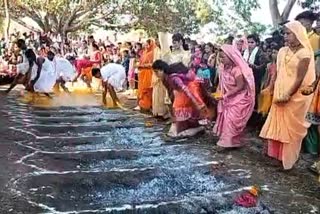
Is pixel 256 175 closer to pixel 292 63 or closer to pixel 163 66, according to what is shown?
pixel 292 63

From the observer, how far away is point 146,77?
10.8m

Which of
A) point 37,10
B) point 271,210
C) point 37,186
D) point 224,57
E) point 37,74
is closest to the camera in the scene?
point 271,210

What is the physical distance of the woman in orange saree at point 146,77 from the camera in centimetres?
1070

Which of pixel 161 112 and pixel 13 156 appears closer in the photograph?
pixel 13 156

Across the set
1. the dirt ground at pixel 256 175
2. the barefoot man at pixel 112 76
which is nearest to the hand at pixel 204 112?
the dirt ground at pixel 256 175

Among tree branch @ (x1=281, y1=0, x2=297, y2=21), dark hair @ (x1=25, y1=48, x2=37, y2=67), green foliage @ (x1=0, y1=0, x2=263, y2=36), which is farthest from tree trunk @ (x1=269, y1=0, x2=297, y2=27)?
green foliage @ (x1=0, y1=0, x2=263, y2=36)

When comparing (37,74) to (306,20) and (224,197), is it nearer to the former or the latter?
(306,20)

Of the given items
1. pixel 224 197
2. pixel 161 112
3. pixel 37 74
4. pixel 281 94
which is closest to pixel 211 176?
pixel 224 197

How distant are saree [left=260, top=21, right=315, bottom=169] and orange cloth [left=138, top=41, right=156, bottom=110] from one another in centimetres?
498

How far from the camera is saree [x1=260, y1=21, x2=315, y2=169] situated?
5.68 m

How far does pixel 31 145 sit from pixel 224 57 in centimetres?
276

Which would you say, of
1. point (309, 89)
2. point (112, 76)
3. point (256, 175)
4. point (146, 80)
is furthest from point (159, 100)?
point (309, 89)

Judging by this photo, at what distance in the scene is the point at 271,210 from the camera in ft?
14.7

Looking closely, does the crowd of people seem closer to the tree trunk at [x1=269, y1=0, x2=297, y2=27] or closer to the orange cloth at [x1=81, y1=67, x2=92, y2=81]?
the tree trunk at [x1=269, y1=0, x2=297, y2=27]
